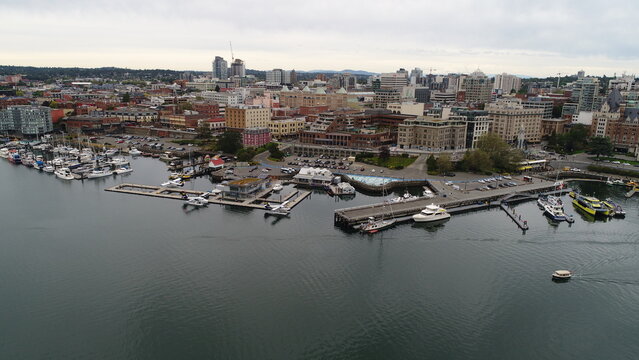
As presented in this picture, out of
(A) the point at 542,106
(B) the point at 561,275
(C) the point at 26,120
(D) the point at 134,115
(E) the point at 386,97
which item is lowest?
(B) the point at 561,275

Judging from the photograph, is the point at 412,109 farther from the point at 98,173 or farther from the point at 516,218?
the point at 98,173

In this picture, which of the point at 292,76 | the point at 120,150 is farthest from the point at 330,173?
the point at 292,76

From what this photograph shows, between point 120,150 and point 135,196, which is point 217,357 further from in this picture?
point 120,150

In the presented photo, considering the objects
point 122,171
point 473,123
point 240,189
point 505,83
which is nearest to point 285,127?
point 122,171

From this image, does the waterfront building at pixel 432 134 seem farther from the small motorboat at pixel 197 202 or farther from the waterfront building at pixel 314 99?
the waterfront building at pixel 314 99

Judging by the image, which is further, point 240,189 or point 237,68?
point 237,68
